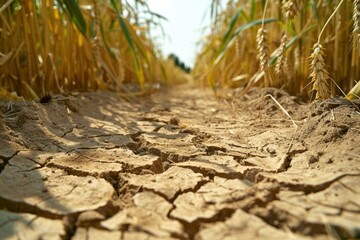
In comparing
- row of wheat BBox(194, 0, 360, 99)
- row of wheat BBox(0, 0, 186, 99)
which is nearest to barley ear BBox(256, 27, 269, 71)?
row of wheat BBox(194, 0, 360, 99)

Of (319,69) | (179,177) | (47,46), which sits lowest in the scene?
(179,177)

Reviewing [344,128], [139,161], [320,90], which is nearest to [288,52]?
[320,90]

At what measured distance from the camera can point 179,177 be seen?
99 centimetres

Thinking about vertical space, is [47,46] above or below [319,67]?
above

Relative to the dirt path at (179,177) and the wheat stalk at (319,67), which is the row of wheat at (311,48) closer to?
the wheat stalk at (319,67)

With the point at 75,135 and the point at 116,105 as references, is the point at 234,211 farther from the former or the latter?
the point at 116,105

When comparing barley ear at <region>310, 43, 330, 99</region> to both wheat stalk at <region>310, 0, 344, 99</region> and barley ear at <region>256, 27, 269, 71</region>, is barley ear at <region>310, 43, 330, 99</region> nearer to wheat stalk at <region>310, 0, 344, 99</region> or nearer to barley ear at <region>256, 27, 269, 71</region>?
wheat stalk at <region>310, 0, 344, 99</region>

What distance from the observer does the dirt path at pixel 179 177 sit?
28.6 inches

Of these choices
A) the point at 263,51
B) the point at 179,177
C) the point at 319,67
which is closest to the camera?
the point at 179,177

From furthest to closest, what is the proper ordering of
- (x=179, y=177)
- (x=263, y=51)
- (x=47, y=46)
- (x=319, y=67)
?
(x=47, y=46) < (x=263, y=51) < (x=319, y=67) < (x=179, y=177)

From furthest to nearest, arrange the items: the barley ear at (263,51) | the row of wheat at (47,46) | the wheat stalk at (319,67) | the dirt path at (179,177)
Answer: the row of wheat at (47,46)
the barley ear at (263,51)
the wheat stalk at (319,67)
the dirt path at (179,177)

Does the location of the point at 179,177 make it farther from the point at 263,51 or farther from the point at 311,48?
the point at 311,48

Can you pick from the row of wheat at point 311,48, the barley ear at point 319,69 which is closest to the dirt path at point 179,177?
the barley ear at point 319,69

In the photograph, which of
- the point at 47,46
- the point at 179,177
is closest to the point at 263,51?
the point at 179,177
